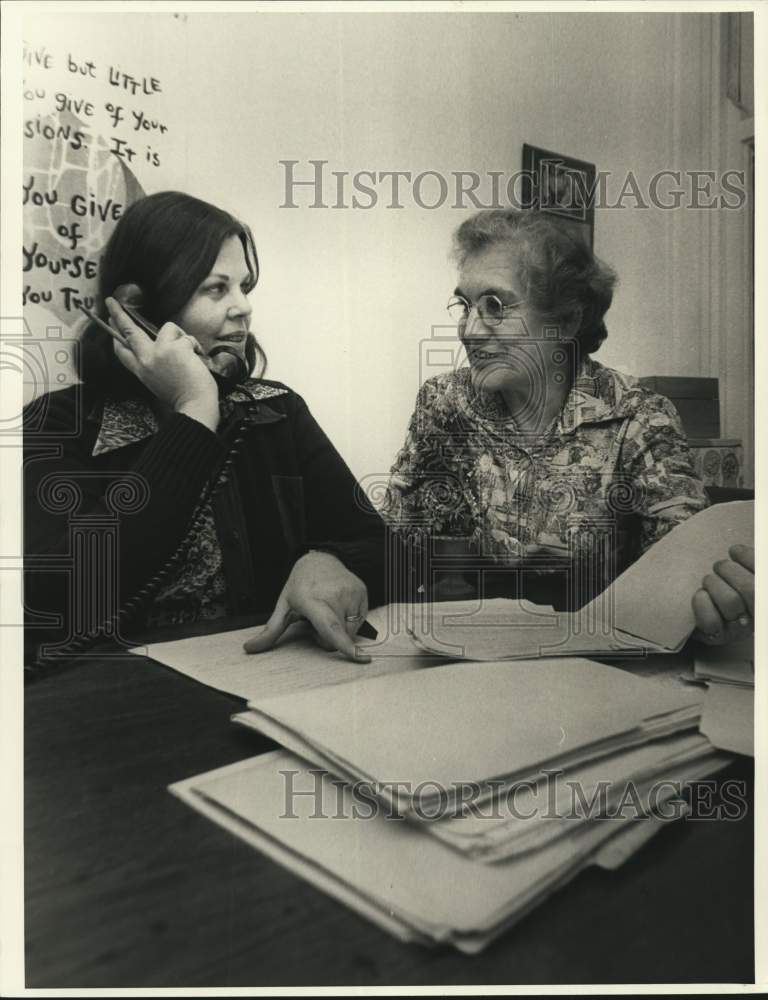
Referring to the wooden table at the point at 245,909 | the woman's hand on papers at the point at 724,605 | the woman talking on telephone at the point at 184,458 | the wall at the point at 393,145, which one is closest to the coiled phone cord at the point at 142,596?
the woman talking on telephone at the point at 184,458

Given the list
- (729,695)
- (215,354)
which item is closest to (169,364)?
(215,354)

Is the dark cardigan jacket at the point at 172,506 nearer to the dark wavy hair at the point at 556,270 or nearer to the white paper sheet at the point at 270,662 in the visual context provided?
the white paper sheet at the point at 270,662

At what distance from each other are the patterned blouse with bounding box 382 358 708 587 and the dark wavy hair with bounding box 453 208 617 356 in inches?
4.2

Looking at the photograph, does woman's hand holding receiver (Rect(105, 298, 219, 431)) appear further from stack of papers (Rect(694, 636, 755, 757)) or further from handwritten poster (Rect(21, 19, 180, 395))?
stack of papers (Rect(694, 636, 755, 757))

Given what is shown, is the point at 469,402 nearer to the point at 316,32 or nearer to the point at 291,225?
the point at 291,225

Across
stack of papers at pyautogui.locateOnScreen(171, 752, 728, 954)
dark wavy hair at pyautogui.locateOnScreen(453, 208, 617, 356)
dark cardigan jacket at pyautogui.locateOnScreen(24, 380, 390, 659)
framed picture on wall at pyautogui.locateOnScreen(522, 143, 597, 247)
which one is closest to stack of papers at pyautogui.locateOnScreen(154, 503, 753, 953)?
stack of papers at pyautogui.locateOnScreen(171, 752, 728, 954)

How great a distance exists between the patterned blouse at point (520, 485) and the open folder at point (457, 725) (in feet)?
0.76

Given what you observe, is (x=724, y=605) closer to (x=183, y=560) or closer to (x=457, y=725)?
(x=457, y=725)

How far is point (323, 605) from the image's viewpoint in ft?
2.56

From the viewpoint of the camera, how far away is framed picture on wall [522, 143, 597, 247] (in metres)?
0.86

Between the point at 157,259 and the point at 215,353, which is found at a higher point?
the point at 157,259

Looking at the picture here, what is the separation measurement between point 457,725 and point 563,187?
633 mm

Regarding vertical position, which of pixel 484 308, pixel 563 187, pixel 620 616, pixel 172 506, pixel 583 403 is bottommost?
pixel 620 616

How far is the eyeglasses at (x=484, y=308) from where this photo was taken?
85cm
